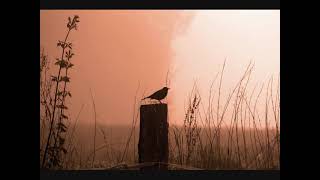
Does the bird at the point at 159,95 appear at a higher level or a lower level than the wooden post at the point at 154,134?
higher

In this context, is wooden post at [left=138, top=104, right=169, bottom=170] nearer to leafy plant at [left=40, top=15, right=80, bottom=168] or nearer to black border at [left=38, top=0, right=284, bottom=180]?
black border at [left=38, top=0, right=284, bottom=180]

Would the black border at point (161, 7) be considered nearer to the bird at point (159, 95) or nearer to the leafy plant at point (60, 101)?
the leafy plant at point (60, 101)

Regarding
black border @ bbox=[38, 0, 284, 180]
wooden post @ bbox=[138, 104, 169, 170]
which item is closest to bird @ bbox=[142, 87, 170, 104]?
wooden post @ bbox=[138, 104, 169, 170]

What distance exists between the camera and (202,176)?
4258 millimetres

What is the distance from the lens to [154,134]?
426cm

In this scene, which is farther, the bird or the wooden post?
the bird

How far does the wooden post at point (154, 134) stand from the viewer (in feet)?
13.9

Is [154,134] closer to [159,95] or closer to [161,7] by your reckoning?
[159,95]

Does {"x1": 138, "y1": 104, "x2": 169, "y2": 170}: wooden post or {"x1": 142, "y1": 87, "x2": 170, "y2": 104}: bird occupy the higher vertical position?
{"x1": 142, "y1": 87, "x2": 170, "y2": 104}: bird

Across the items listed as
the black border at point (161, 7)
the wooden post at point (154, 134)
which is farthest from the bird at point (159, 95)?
the black border at point (161, 7)

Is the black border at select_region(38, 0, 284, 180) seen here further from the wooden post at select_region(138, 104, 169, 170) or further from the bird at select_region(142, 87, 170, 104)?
the bird at select_region(142, 87, 170, 104)

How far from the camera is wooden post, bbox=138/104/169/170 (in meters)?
4.23

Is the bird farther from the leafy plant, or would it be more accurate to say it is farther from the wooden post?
the leafy plant
